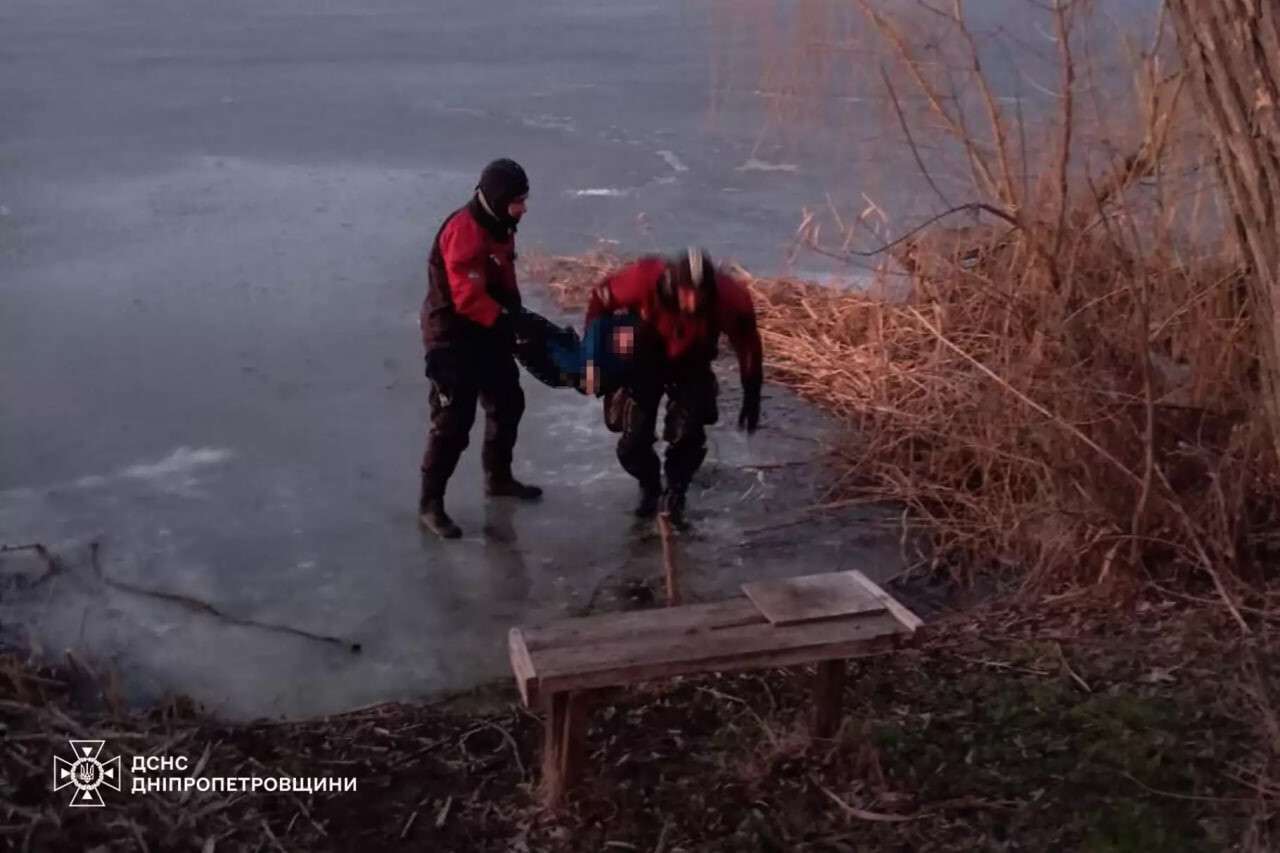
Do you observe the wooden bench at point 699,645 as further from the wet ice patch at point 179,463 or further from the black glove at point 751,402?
the wet ice patch at point 179,463

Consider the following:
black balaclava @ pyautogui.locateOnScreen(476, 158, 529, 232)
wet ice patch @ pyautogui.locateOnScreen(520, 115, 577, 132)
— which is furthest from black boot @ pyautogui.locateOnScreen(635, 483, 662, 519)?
wet ice patch @ pyautogui.locateOnScreen(520, 115, 577, 132)

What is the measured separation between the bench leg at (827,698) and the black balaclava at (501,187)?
2244 millimetres

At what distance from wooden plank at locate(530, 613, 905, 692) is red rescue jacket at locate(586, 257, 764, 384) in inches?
73.1

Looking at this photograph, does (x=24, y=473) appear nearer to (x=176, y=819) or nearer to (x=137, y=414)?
(x=137, y=414)

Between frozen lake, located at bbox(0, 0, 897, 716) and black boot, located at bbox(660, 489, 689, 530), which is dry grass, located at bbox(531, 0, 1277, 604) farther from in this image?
black boot, located at bbox(660, 489, 689, 530)

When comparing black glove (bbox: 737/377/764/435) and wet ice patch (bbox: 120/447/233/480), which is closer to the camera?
black glove (bbox: 737/377/764/435)

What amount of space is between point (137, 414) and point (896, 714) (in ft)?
12.6

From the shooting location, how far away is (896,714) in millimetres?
4199

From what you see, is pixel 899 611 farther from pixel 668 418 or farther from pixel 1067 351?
pixel 668 418

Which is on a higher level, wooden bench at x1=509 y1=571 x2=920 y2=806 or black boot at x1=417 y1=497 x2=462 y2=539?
A: wooden bench at x1=509 y1=571 x2=920 y2=806

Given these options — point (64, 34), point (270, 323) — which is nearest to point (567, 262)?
point (270, 323)

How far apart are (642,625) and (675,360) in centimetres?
197

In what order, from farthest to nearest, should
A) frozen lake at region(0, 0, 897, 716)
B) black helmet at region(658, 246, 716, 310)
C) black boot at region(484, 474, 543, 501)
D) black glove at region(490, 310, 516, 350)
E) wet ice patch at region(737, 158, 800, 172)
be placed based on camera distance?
1. wet ice patch at region(737, 158, 800, 172)
2. black boot at region(484, 474, 543, 501)
3. black glove at region(490, 310, 516, 350)
4. black helmet at region(658, 246, 716, 310)
5. frozen lake at region(0, 0, 897, 716)

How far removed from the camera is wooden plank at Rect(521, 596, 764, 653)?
12.1 ft
